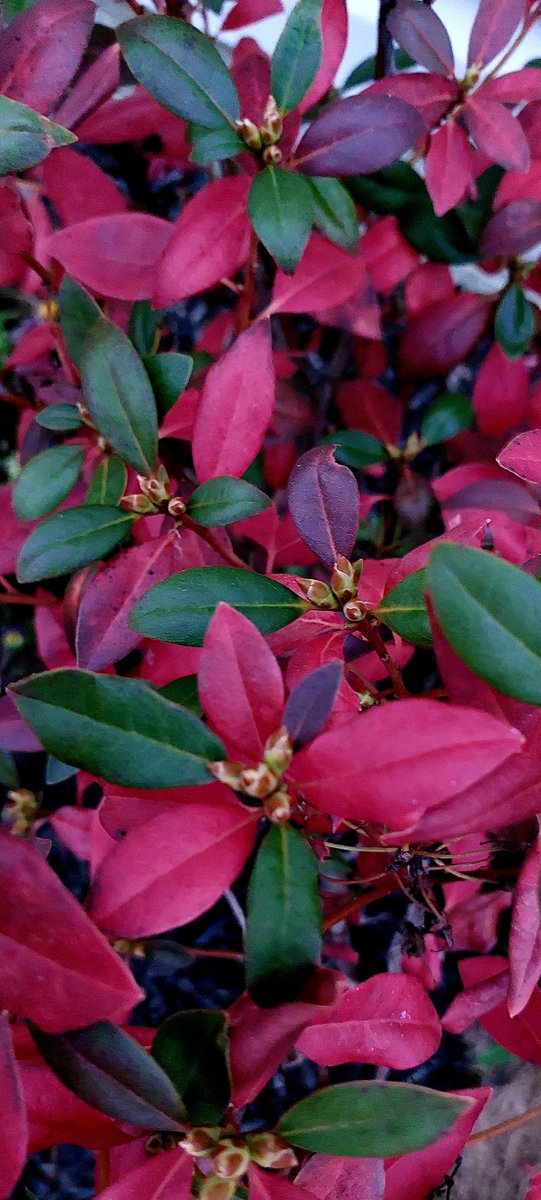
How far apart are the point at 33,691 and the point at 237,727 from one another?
123 mm

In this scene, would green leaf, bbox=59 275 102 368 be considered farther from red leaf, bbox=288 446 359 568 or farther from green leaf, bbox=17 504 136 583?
red leaf, bbox=288 446 359 568

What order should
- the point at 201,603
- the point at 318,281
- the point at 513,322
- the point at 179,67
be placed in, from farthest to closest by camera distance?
the point at 513,322, the point at 318,281, the point at 179,67, the point at 201,603

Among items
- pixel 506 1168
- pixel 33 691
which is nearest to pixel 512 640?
pixel 33 691

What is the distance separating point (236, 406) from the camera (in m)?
0.70

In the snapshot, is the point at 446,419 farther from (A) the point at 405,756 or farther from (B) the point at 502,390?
(A) the point at 405,756

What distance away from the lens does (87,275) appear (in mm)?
866

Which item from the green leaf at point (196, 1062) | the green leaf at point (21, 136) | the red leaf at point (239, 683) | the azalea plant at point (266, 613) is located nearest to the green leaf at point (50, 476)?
the azalea plant at point (266, 613)

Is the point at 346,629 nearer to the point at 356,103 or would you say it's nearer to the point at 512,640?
the point at 512,640

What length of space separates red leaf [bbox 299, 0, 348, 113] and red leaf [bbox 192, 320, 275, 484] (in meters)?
0.27

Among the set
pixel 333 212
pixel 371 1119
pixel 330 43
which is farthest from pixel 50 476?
pixel 371 1119

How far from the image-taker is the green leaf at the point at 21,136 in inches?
23.4

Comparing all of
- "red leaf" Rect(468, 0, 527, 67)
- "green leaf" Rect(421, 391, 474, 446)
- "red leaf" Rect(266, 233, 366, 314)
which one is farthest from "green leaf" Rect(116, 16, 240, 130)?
"green leaf" Rect(421, 391, 474, 446)

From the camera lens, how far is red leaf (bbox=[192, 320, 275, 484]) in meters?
0.69

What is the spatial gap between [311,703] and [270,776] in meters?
0.06
